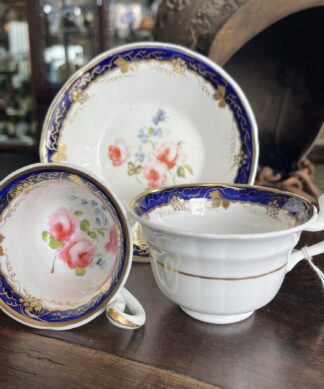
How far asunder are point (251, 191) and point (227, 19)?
23 centimetres

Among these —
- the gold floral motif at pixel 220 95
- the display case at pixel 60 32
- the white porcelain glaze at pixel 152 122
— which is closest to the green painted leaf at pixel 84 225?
the white porcelain glaze at pixel 152 122

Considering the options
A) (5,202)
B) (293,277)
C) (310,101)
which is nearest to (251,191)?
(293,277)

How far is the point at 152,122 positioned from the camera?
56 cm

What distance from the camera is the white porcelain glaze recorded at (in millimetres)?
519

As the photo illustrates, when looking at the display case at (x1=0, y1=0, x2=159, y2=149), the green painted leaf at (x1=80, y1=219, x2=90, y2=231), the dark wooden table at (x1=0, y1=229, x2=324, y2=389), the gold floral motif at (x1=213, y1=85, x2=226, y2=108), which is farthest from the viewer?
the display case at (x1=0, y1=0, x2=159, y2=149)

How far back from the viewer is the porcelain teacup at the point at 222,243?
1.08 ft

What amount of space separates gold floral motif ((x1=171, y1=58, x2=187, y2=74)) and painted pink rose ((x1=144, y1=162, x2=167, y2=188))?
11cm

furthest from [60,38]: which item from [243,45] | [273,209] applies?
[273,209]

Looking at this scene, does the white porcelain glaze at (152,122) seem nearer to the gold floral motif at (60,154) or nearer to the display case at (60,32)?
the gold floral motif at (60,154)

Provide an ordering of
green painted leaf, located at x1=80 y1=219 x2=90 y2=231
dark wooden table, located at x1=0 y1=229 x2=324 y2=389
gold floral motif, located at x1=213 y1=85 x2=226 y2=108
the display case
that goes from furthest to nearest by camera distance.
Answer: the display case
gold floral motif, located at x1=213 y1=85 x2=226 y2=108
green painted leaf, located at x1=80 y1=219 x2=90 y2=231
dark wooden table, located at x1=0 y1=229 x2=324 y2=389

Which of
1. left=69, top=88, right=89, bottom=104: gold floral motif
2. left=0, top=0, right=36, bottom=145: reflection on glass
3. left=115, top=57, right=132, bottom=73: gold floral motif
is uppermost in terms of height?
left=115, top=57, right=132, bottom=73: gold floral motif

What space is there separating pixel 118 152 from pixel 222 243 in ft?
0.89

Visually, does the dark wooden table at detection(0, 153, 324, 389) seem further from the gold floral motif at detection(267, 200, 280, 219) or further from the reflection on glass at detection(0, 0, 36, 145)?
the reflection on glass at detection(0, 0, 36, 145)

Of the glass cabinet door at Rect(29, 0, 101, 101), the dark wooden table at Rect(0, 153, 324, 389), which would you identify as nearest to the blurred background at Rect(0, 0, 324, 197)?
the glass cabinet door at Rect(29, 0, 101, 101)
